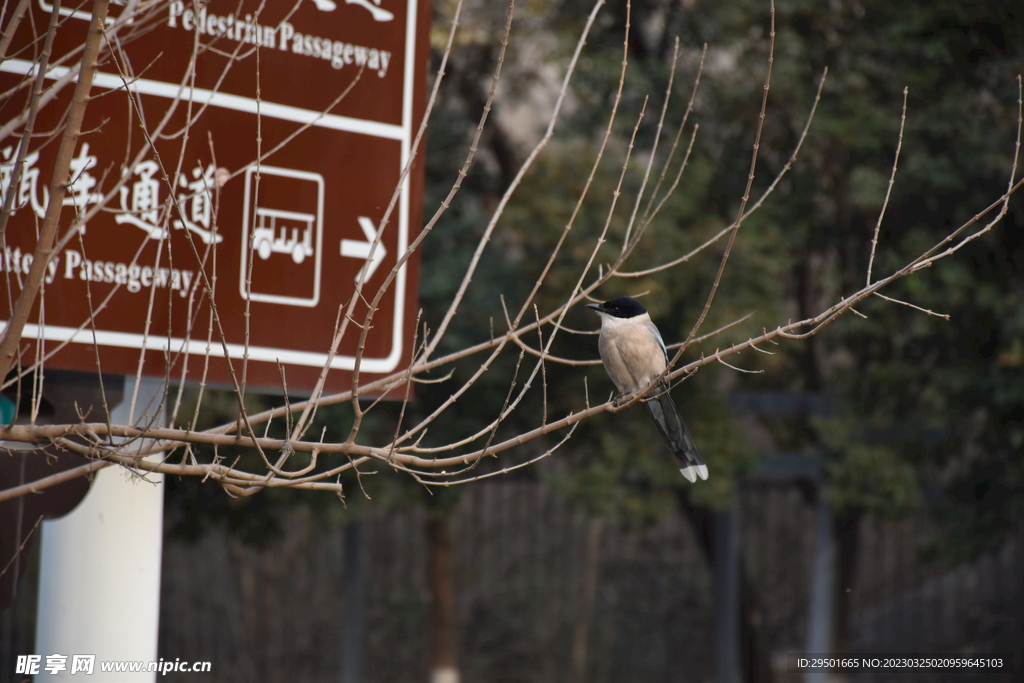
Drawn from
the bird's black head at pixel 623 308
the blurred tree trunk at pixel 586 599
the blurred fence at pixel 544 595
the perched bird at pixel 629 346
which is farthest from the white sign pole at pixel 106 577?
the blurred tree trunk at pixel 586 599

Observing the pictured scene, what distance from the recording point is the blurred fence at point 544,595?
10.9m

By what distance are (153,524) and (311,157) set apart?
116cm

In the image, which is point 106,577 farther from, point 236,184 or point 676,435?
→ point 676,435

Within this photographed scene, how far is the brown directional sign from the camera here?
2875 millimetres

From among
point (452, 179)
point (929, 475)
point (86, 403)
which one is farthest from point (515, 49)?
point (86, 403)

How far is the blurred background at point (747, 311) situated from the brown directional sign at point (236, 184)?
3899mm

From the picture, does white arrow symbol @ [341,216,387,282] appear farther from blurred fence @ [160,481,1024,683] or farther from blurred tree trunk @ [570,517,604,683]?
blurred tree trunk @ [570,517,604,683]

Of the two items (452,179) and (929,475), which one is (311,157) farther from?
(929,475)

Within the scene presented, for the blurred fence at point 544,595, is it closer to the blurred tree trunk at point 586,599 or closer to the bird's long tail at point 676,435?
the blurred tree trunk at point 586,599

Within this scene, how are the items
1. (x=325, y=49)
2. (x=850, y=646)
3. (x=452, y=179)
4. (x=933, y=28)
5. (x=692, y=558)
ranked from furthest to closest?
(x=692, y=558) < (x=850, y=646) < (x=452, y=179) < (x=933, y=28) < (x=325, y=49)

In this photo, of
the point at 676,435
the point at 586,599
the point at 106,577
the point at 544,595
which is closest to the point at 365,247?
the point at 676,435

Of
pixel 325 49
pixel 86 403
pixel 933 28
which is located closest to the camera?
pixel 86 403

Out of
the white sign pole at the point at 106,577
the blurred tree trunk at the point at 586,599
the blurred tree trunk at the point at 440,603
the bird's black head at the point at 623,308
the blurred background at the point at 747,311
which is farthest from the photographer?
the blurred tree trunk at the point at 586,599

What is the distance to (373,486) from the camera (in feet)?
26.5
